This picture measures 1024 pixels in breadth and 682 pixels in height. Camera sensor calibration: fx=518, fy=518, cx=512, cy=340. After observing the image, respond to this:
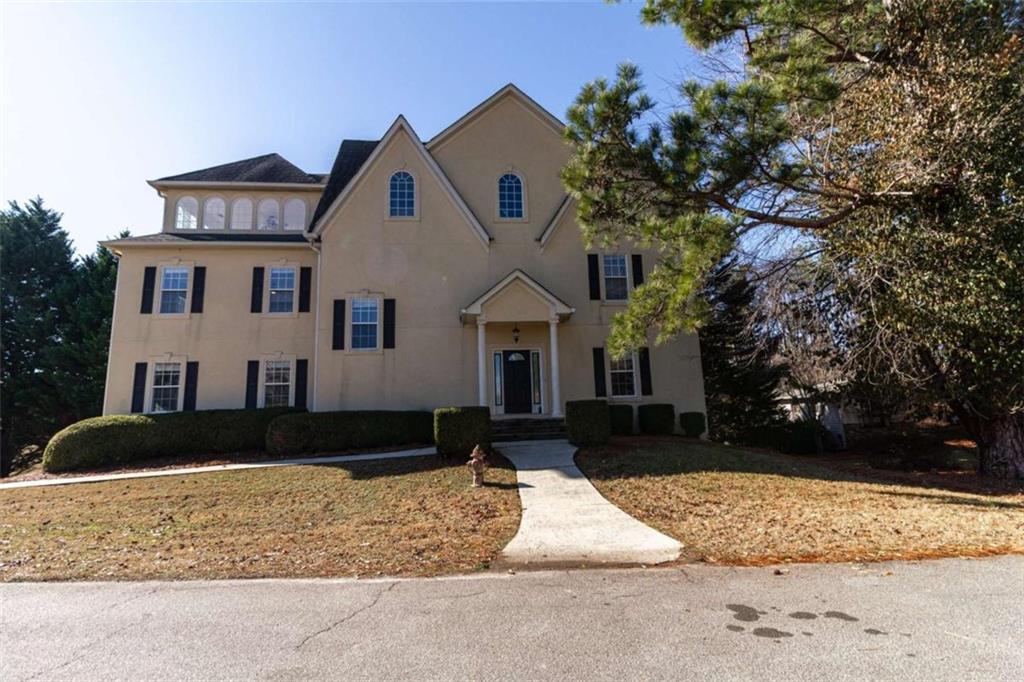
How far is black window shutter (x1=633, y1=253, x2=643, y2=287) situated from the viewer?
1710 centimetres

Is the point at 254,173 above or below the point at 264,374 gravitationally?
above

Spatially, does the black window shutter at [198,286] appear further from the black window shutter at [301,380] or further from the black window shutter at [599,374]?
the black window shutter at [599,374]

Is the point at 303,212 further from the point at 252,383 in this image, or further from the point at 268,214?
the point at 252,383

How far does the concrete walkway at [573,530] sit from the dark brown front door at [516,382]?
5837mm

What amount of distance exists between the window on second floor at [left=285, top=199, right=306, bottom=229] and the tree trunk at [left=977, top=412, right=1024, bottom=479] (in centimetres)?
2092

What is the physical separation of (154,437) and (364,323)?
6298mm

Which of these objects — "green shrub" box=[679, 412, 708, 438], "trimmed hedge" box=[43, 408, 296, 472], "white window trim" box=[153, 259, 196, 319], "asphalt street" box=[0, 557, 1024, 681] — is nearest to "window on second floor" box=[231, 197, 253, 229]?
"white window trim" box=[153, 259, 196, 319]

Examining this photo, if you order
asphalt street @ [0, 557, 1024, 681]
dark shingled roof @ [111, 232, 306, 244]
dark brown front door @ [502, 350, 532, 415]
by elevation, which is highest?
dark shingled roof @ [111, 232, 306, 244]

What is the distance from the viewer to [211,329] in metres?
16.7

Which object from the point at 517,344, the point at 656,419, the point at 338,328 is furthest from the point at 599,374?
the point at 338,328

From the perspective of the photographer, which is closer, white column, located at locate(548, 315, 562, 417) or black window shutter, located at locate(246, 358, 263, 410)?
white column, located at locate(548, 315, 562, 417)

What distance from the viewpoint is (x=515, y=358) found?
1677 centimetres

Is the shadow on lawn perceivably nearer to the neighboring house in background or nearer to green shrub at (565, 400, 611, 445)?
green shrub at (565, 400, 611, 445)

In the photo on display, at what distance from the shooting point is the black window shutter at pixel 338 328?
52.1ft
